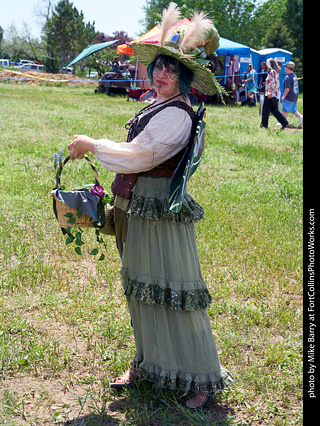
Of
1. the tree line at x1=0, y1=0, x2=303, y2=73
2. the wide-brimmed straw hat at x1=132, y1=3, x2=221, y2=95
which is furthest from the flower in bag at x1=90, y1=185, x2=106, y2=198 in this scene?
the tree line at x1=0, y1=0, x2=303, y2=73

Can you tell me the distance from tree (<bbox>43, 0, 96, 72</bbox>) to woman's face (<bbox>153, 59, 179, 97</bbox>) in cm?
5504

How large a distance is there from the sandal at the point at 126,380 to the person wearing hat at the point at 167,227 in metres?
0.19

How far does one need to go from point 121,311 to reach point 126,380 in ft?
3.25

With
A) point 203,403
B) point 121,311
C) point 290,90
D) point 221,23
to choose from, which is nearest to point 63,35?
point 221,23

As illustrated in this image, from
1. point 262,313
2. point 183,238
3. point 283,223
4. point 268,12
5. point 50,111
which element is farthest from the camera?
point 268,12

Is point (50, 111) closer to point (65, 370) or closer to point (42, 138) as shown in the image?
point (42, 138)

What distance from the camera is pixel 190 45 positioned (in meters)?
2.70

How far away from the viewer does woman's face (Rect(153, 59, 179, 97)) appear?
2.73 meters

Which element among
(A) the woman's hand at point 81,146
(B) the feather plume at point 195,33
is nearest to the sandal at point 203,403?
(A) the woman's hand at point 81,146

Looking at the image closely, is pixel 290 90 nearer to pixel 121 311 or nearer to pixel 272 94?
pixel 272 94

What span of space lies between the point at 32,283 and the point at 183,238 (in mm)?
2086

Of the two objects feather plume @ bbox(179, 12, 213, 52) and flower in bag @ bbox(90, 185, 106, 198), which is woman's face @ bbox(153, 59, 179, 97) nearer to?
feather plume @ bbox(179, 12, 213, 52)

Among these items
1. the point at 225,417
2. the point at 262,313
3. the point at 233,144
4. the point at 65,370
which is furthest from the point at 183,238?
the point at 233,144

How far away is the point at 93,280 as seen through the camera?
4.51 m
